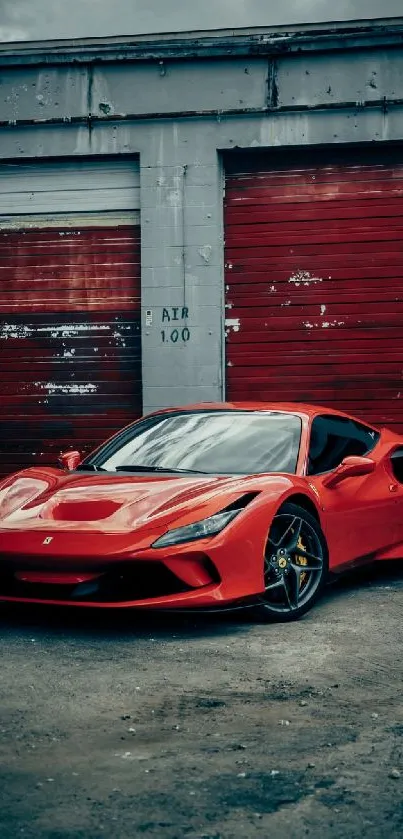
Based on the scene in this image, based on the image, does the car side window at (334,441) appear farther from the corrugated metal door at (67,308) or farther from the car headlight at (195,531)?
the corrugated metal door at (67,308)

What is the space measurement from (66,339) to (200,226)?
1.94 m

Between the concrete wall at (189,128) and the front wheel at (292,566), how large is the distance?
6302mm

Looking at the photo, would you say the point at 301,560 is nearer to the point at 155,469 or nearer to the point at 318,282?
the point at 155,469

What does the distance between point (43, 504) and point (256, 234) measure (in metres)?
7.14

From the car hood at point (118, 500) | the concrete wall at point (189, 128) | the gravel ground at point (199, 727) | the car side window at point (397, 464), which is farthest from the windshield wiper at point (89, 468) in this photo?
the concrete wall at point (189, 128)

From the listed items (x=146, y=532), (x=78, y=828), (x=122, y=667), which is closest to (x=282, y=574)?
(x=146, y=532)

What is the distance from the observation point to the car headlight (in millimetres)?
5309

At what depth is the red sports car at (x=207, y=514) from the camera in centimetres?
531

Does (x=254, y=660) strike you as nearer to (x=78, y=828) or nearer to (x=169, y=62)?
(x=78, y=828)

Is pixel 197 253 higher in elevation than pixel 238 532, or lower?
higher

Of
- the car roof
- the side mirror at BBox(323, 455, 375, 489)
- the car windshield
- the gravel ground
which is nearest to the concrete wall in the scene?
the car roof

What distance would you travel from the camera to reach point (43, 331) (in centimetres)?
1270

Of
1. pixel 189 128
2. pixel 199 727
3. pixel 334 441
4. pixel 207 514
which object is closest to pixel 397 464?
pixel 334 441

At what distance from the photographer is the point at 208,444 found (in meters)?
6.56
